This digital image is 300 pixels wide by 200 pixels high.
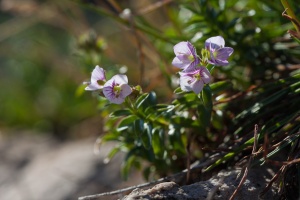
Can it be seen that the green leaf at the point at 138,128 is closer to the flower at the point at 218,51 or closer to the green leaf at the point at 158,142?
the green leaf at the point at 158,142

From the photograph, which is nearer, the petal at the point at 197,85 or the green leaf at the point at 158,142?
the petal at the point at 197,85

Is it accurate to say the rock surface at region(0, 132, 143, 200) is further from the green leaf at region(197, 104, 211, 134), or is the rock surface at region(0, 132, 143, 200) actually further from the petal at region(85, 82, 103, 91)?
the petal at region(85, 82, 103, 91)

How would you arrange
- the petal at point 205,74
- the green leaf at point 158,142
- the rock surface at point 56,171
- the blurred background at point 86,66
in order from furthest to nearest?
the rock surface at point 56,171 → the blurred background at point 86,66 → the green leaf at point 158,142 → the petal at point 205,74

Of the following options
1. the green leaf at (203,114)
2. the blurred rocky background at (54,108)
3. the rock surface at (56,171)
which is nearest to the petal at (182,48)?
the green leaf at (203,114)

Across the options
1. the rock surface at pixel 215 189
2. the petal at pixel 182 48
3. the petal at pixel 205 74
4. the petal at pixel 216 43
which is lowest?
the rock surface at pixel 215 189

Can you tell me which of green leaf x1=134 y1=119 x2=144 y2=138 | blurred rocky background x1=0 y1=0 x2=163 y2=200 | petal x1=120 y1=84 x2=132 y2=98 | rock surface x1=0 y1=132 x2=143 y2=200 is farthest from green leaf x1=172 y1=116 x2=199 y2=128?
rock surface x1=0 y1=132 x2=143 y2=200

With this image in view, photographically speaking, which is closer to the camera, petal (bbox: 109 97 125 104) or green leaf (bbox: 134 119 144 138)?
petal (bbox: 109 97 125 104)
